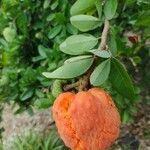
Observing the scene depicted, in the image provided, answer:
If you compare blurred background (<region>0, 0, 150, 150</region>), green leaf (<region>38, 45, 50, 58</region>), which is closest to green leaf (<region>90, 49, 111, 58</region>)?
blurred background (<region>0, 0, 150, 150</region>)

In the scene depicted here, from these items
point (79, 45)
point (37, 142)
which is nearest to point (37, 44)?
point (37, 142)

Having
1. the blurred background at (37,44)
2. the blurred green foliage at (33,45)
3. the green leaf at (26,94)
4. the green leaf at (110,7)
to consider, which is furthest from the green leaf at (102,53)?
the green leaf at (26,94)

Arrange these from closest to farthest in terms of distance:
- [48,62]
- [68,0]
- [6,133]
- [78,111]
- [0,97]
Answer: [78,111] → [68,0] → [48,62] → [0,97] → [6,133]

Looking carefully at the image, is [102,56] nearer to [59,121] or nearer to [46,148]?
[59,121]

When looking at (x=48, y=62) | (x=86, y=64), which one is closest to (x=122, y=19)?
(x=48, y=62)

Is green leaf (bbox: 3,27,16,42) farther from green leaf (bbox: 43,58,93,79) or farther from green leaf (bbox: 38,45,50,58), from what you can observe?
green leaf (bbox: 43,58,93,79)

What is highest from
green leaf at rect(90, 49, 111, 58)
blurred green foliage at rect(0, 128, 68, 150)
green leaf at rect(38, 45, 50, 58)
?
green leaf at rect(90, 49, 111, 58)

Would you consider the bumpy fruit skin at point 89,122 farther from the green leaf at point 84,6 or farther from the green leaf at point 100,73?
the green leaf at point 84,6
